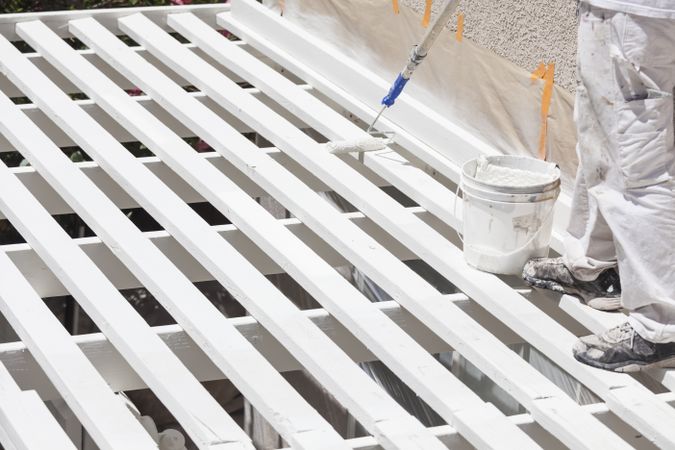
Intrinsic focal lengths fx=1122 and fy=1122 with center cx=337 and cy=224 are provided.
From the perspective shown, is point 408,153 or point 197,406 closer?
point 197,406

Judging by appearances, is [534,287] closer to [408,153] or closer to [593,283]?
[593,283]

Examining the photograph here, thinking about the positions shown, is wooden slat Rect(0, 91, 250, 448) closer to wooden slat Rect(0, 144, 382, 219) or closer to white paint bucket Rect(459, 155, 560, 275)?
wooden slat Rect(0, 144, 382, 219)

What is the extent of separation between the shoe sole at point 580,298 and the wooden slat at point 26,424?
112 cm

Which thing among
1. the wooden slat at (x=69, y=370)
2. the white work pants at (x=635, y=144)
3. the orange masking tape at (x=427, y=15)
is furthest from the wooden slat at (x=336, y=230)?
the wooden slat at (x=69, y=370)

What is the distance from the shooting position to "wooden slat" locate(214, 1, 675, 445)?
219 centimetres

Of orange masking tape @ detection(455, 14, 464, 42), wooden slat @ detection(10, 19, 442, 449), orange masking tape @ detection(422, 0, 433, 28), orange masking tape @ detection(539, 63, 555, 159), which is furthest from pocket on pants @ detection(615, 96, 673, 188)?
orange masking tape @ detection(422, 0, 433, 28)

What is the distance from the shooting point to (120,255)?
2758 mm

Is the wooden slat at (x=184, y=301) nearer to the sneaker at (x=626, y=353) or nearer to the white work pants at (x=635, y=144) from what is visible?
the sneaker at (x=626, y=353)

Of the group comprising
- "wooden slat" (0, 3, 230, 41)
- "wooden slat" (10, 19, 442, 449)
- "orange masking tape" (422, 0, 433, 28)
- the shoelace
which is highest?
"orange masking tape" (422, 0, 433, 28)

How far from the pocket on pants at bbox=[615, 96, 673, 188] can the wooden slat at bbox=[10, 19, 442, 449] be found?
2.21 feet

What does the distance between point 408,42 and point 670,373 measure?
1921mm

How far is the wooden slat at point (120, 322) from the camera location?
2.10 metres

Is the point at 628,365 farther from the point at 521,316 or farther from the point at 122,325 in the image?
the point at 122,325

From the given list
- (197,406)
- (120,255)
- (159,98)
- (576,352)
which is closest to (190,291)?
(120,255)
